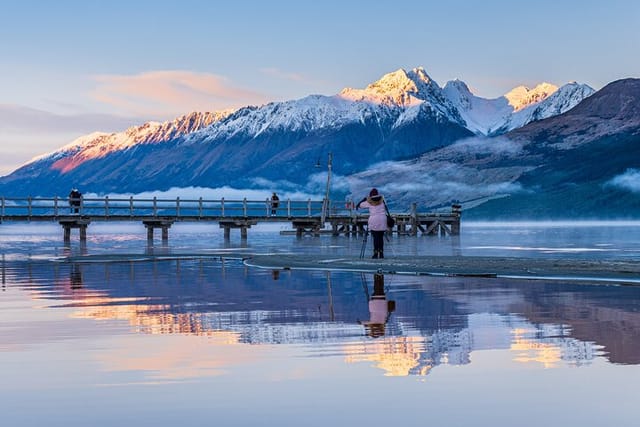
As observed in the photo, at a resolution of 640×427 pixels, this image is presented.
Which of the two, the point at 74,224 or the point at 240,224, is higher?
the point at 74,224

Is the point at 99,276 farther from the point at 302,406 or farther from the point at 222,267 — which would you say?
the point at 302,406

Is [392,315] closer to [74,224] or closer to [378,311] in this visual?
[378,311]

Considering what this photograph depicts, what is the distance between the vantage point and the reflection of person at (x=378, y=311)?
15070mm

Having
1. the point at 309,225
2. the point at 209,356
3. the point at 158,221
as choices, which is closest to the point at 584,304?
the point at 209,356

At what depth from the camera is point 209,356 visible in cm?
1267

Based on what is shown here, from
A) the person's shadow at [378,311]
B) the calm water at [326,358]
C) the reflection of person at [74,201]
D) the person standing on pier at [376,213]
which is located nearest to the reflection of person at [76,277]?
the calm water at [326,358]

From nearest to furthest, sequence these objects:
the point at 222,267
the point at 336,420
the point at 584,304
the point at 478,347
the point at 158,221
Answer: the point at 336,420 → the point at 478,347 → the point at 584,304 → the point at 222,267 → the point at 158,221

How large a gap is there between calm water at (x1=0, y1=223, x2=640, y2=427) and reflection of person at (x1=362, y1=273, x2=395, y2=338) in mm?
48

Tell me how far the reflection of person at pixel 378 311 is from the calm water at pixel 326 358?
0.05 metres

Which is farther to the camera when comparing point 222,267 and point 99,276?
point 222,267

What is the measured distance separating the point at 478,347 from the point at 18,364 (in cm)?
512

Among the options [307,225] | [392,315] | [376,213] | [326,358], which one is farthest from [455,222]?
[326,358]

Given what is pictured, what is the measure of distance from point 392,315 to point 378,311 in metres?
0.81

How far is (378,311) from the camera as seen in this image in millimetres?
17969
